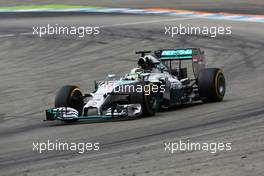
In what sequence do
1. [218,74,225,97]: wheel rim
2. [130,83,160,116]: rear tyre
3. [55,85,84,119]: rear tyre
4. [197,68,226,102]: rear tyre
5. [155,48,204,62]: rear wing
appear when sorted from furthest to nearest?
1. [155,48,204,62]: rear wing
2. [218,74,225,97]: wheel rim
3. [197,68,226,102]: rear tyre
4. [55,85,84,119]: rear tyre
5. [130,83,160,116]: rear tyre

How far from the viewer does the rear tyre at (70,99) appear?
15.1 meters

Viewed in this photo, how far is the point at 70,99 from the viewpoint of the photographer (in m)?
15.1

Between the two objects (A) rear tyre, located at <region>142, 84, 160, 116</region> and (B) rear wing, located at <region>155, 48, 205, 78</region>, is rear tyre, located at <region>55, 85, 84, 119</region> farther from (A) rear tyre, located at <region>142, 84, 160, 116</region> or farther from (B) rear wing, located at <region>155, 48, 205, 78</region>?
(B) rear wing, located at <region>155, 48, 205, 78</region>

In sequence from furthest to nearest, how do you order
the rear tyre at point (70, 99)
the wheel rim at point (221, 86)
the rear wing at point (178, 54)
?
1. the rear wing at point (178, 54)
2. the wheel rim at point (221, 86)
3. the rear tyre at point (70, 99)

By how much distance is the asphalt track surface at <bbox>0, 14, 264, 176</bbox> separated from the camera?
1006 centimetres

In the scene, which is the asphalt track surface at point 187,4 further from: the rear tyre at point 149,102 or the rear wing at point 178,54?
the rear tyre at point 149,102

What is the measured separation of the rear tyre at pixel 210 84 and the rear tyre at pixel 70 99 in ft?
7.91

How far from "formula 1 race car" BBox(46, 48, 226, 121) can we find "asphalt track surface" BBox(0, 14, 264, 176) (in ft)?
0.75

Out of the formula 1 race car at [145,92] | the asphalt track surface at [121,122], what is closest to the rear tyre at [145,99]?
the formula 1 race car at [145,92]

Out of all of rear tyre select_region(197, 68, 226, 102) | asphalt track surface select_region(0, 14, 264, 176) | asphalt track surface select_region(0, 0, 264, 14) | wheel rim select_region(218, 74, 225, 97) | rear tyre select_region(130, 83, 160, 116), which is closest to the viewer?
asphalt track surface select_region(0, 14, 264, 176)

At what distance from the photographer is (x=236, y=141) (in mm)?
11102

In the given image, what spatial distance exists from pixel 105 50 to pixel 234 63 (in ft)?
14.0

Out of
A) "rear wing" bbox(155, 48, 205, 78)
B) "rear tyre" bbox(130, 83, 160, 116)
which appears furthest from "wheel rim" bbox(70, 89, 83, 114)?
"rear wing" bbox(155, 48, 205, 78)

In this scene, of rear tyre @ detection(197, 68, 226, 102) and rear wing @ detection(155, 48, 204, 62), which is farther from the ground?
rear wing @ detection(155, 48, 204, 62)
